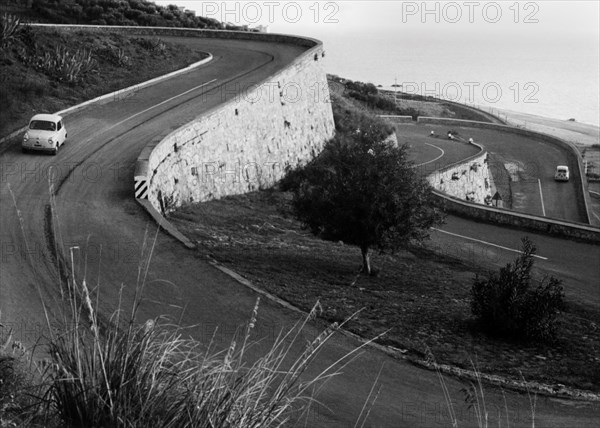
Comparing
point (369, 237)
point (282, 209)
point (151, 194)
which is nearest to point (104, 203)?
point (151, 194)

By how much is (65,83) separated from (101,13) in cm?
2469

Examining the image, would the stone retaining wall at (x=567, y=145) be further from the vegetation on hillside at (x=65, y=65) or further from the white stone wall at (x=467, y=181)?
the vegetation on hillside at (x=65, y=65)

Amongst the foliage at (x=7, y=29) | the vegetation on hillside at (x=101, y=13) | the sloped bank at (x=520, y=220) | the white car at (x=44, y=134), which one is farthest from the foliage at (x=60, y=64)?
the vegetation on hillside at (x=101, y=13)

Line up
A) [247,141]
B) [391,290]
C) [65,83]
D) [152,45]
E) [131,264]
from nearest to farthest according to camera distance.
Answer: [131,264], [391,290], [247,141], [65,83], [152,45]

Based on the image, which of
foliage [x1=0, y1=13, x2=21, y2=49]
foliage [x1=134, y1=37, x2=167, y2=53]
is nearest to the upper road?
foliage [x1=0, y1=13, x2=21, y2=49]

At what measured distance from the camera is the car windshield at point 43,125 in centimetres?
2814

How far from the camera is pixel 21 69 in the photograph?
117 feet

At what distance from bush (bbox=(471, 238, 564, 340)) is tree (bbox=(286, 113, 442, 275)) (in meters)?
4.76

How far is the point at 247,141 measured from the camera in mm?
33188

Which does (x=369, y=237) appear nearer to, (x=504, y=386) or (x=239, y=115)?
(x=504, y=386)

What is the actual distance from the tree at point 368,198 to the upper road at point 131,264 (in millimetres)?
4195

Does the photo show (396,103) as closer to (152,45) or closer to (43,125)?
(152,45)

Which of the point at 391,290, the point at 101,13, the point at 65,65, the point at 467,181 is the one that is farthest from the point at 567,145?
the point at 391,290

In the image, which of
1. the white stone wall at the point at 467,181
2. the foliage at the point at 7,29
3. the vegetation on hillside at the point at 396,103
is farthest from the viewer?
the vegetation on hillside at the point at 396,103
